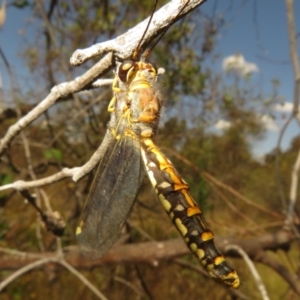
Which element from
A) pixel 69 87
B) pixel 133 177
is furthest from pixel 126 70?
pixel 133 177

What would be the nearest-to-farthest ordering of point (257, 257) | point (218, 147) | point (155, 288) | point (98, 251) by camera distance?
point (98, 251), point (257, 257), point (155, 288), point (218, 147)

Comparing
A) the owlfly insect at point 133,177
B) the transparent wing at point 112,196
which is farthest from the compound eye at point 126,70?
the transparent wing at point 112,196

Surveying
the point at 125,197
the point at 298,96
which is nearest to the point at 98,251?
the point at 125,197

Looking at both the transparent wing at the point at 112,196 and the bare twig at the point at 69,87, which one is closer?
the bare twig at the point at 69,87

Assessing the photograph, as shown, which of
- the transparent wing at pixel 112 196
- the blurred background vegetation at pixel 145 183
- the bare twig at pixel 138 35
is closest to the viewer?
the bare twig at pixel 138 35

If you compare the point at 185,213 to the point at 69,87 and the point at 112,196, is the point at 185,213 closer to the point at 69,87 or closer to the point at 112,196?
the point at 112,196

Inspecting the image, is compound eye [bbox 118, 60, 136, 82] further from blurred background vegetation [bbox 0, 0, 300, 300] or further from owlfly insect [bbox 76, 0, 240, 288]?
blurred background vegetation [bbox 0, 0, 300, 300]

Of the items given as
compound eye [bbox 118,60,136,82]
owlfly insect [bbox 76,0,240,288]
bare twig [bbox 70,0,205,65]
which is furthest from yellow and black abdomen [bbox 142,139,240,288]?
bare twig [bbox 70,0,205,65]

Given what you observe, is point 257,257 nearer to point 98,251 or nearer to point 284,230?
point 284,230

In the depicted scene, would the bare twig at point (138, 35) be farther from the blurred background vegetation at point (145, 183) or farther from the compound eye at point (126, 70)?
the blurred background vegetation at point (145, 183)
